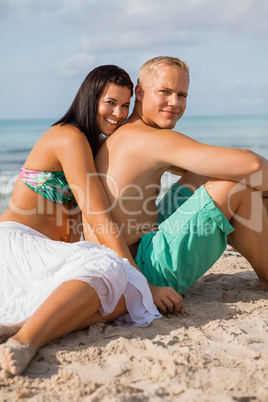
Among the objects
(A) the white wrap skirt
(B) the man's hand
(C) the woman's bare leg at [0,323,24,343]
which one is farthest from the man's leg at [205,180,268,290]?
(C) the woman's bare leg at [0,323,24,343]

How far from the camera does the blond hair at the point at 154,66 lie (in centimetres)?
329

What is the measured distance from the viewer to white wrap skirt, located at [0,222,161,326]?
254 centimetres

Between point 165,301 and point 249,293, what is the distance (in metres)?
0.76

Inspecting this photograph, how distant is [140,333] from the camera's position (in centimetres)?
258

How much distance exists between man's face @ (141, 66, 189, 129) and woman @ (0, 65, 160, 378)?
0.17m

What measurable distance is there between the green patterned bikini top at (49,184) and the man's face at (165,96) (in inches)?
31.0

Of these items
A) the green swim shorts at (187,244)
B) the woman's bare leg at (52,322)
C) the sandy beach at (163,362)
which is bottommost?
the sandy beach at (163,362)

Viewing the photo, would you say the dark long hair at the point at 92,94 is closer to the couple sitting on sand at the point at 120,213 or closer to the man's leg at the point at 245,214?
the couple sitting on sand at the point at 120,213

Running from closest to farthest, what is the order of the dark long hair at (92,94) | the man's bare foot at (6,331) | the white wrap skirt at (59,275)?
the man's bare foot at (6,331), the white wrap skirt at (59,275), the dark long hair at (92,94)

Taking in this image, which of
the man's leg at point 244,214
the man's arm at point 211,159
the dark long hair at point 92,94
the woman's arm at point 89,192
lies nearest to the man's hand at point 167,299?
the woman's arm at point 89,192

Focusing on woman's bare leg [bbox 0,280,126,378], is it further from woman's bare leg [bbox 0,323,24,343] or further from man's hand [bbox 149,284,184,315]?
man's hand [bbox 149,284,184,315]

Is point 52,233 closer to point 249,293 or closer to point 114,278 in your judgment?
point 114,278

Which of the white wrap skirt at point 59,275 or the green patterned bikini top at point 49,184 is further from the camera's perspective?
the green patterned bikini top at point 49,184

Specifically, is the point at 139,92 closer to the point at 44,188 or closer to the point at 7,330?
the point at 44,188
